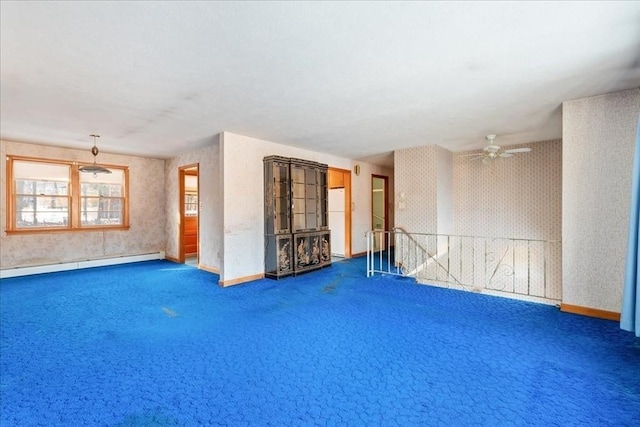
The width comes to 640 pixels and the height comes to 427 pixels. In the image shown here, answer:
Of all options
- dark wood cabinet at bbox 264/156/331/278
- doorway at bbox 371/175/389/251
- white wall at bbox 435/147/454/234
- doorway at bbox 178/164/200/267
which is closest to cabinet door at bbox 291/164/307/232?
dark wood cabinet at bbox 264/156/331/278

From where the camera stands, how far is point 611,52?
2.45 m

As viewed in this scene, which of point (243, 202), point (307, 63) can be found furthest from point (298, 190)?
point (307, 63)

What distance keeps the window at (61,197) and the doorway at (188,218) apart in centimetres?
127

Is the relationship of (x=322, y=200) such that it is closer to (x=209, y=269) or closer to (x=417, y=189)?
(x=417, y=189)

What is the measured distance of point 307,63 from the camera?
8.41 ft

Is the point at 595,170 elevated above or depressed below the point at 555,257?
above

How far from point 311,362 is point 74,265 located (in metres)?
6.39

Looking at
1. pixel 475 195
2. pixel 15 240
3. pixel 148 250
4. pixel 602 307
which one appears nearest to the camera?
pixel 602 307

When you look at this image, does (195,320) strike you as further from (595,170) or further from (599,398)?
(595,170)

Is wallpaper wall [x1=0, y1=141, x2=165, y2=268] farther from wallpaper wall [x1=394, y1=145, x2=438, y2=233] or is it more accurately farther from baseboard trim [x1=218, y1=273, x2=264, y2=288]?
wallpaper wall [x1=394, y1=145, x2=438, y2=233]

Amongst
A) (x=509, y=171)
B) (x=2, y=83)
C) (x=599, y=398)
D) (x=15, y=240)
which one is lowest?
(x=599, y=398)

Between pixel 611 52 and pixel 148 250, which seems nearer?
pixel 611 52

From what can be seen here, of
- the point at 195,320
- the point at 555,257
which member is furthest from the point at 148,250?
the point at 555,257

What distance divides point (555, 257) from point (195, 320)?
6.57 m
